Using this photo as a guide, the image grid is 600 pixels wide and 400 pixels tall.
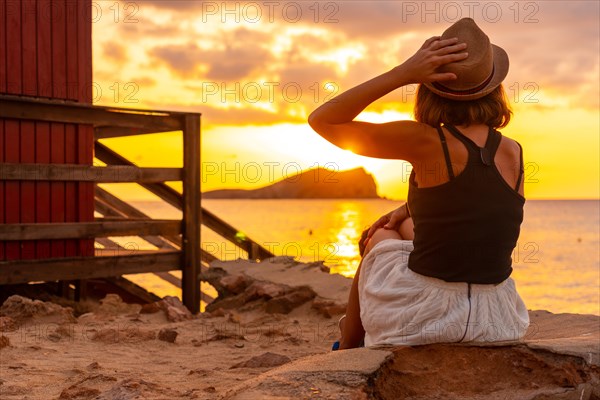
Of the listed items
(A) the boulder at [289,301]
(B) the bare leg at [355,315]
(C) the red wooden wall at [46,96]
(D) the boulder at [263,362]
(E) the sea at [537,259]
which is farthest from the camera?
(E) the sea at [537,259]

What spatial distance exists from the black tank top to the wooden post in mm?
5998

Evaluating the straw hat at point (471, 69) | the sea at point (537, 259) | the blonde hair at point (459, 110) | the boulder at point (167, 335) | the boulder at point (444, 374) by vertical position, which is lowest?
the sea at point (537, 259)

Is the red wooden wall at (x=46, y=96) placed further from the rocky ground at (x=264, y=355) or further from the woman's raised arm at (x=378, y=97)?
the woman's raised arm at (x=378, y=97)

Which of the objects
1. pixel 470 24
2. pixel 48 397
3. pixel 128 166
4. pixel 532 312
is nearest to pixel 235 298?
pixel 128 166

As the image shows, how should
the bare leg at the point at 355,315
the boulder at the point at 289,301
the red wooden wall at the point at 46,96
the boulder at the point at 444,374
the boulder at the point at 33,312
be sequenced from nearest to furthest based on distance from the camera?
the boulder at the point at 444,374
the bare leg at the point at 355,315
the boulder at the point at 33,312
the boulder at the point at 289,301
the red wooden wall at the point at 46,96

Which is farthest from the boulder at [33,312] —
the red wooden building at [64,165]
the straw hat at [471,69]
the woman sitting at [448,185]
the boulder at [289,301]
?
the straw hat at [471,69]

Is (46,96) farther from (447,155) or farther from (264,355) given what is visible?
(447,155)

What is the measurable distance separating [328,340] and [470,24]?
10.5 feet

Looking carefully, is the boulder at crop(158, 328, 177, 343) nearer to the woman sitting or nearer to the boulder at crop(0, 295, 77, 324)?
the boulder at crop(0, 295, 77, 324)

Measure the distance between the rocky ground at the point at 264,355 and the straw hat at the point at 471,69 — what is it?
1.11 metres

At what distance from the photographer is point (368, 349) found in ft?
9.89

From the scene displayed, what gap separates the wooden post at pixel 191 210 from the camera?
28.5 feet

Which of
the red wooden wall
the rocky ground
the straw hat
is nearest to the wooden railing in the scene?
the red wooden wall

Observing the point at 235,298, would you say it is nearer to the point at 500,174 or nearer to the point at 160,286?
the point at 500,174
